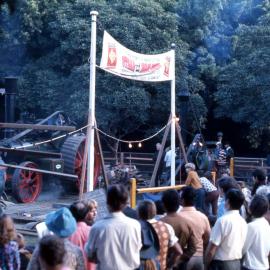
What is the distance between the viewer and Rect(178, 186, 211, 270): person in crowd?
6.02 metres

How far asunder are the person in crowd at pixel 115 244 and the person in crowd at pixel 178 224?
2.56 ft

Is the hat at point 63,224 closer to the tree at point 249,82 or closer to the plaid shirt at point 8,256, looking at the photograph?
the plaid shirt at point 8,256

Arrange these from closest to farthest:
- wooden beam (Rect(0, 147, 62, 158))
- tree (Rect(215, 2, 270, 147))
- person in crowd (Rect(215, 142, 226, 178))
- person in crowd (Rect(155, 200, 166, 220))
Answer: person in crowd (Rect(155, 200, 166, 220)) → wooden beam (Rect(0, 147, 62, 158)) → person in crowd (Rect(215, 142, 226, 178)) → tree (Rect(215, 2, 270, 147))

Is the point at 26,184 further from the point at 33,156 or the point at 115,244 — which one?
the point at 115,244

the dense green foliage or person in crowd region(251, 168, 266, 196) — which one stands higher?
the dense green foliage

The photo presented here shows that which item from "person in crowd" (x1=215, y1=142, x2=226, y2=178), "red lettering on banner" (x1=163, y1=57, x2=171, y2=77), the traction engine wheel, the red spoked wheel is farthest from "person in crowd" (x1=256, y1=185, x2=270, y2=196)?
"person in crowd" (x1=215, y1=142, x2=226, y2=178)

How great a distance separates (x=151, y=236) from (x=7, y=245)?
1.26 m

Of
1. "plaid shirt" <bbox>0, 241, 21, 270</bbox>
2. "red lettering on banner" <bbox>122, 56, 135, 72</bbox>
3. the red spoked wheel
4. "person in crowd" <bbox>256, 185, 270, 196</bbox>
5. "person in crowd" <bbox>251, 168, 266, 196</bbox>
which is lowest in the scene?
the red spoked wheel

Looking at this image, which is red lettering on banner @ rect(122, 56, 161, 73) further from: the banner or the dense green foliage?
the dense green foliage

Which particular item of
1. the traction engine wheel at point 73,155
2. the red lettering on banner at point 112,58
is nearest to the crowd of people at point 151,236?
the red lettering on banner at point 112,58

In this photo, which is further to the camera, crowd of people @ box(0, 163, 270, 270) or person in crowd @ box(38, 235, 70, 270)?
crowd of people @ box(0, 163, 270, 270)

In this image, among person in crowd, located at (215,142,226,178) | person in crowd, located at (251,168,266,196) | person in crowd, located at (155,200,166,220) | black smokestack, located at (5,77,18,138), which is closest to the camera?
person in crowd, located at (155,200,166,220)

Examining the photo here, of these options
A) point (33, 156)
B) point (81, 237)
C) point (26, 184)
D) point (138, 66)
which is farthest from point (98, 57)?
point (81, 237)

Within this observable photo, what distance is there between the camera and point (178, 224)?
5926 millimetres
